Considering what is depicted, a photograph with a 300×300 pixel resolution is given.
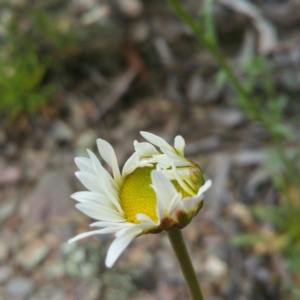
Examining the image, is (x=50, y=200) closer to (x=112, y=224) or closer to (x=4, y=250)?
(x=4, y=250)

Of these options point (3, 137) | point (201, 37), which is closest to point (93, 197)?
point (201, 37)

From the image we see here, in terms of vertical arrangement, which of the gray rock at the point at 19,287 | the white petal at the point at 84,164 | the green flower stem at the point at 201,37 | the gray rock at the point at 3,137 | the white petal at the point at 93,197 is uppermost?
the gray rock at the point at 3,137

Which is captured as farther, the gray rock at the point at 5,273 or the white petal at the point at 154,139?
the gray rock at the point at 5,273

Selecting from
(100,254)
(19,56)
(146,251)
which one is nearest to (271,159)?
(146,251)

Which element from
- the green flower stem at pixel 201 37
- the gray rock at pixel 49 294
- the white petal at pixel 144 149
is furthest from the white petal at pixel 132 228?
the gray rock at pixel 49 294

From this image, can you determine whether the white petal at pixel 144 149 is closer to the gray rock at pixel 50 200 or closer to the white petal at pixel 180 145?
the white petal at pixel 180 145

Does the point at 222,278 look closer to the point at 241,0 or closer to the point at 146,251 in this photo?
the point at 146,251

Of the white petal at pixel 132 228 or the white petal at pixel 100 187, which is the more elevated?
the white petal at pixel 100 187
